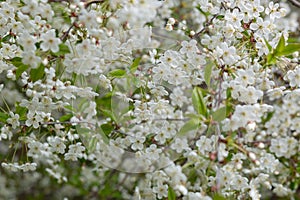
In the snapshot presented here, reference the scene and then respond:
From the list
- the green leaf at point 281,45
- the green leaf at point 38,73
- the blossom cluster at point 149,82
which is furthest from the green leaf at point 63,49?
the green leaf at point 281,45

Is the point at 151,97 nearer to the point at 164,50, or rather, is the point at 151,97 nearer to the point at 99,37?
the point at 164,50

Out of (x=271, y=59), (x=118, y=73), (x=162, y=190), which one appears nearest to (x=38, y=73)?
(x=118, y=73)

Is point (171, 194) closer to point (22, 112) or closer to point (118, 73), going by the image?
point (118, 73)

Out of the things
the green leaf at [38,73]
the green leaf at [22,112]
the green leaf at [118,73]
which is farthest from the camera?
the green leaf at [22,112]

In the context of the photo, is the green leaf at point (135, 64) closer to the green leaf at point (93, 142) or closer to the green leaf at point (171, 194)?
the green leaf at point (93, 142)

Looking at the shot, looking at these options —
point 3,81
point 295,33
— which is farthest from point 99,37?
point 3,81

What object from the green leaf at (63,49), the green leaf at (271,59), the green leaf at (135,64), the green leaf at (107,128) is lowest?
the green leaf at (107,128)

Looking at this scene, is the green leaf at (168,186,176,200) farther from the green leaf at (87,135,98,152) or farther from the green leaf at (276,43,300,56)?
the green leaf at (276,43,300,56)

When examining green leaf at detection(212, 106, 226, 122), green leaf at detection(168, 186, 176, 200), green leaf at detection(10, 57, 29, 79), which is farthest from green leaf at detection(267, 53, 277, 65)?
green leaf at detection(10, 57, 29, 79)
